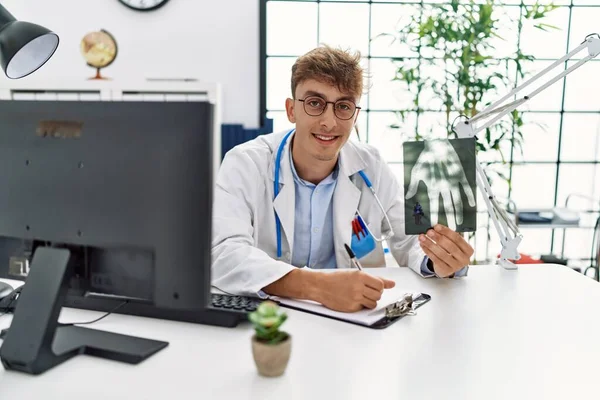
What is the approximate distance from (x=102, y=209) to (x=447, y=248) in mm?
904

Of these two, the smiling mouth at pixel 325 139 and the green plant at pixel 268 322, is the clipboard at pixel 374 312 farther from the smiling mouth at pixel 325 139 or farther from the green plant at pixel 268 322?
the smiling mouth at pixel 325 139

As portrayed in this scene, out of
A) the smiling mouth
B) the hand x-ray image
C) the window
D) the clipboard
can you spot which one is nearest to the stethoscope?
the smiling mouth

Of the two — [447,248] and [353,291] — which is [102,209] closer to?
[353,291]

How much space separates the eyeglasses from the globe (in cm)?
204

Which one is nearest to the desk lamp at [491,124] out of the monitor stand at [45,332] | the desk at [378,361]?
the desk at [378,361]

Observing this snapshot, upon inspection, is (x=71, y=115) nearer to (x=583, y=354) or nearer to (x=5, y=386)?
(x=5, y=386)

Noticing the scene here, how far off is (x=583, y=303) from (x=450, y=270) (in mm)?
330

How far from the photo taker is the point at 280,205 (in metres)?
1.67

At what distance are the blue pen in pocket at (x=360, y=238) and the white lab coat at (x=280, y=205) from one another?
19 millimetres

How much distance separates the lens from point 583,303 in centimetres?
132

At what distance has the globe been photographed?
3229 millimetres

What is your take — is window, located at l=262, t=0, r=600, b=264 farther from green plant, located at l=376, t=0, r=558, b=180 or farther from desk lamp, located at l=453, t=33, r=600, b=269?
desk lamp, located at l=453, t=33, r=600, b=269

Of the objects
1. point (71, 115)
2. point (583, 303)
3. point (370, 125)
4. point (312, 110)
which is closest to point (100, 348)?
point (71, 115)

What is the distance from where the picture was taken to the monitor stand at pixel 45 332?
0.91 metres
